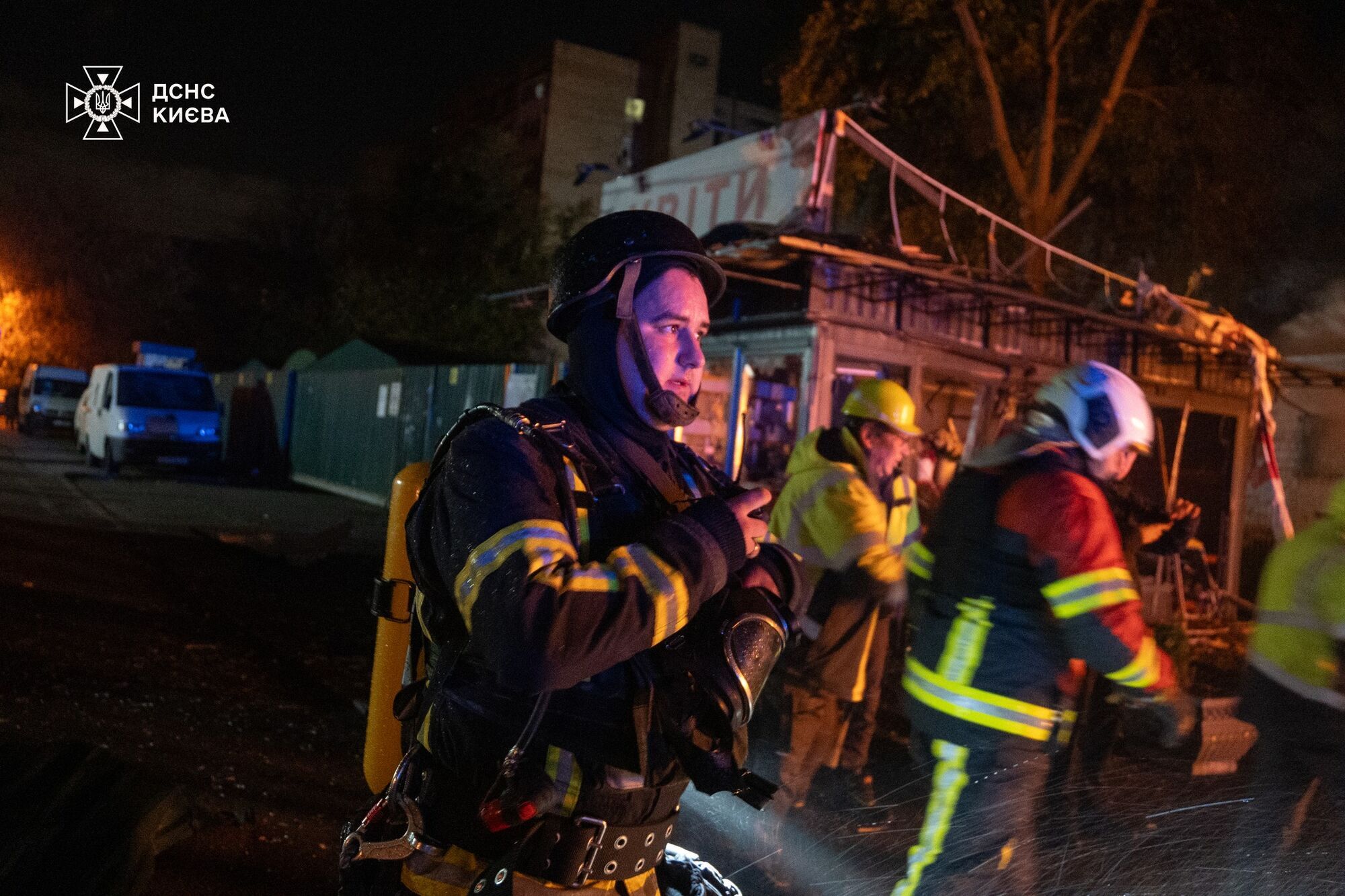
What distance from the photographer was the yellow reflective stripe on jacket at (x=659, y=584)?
1.53 meters

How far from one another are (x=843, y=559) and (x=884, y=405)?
837 mm

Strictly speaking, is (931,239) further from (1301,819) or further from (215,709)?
(1301,819)

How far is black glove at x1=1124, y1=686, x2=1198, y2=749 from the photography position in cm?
304

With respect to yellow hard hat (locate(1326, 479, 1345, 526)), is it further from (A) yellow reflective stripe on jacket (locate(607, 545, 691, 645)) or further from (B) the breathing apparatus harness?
(A) yellow reflective stripe on jacket (locate(607, 545, 691, 645))

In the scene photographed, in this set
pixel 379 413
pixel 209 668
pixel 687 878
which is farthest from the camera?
pixel 379 413

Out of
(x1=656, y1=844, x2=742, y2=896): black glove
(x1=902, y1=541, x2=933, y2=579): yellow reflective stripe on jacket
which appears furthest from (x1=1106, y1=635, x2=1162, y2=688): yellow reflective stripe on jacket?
(x1=656, y1=844, x2=742, y2=896): black glove

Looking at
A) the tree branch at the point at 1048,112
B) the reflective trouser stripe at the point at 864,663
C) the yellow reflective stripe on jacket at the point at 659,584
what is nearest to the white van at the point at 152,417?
the tree branch at the point at 1048,112

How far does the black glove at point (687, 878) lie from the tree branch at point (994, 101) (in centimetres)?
1243

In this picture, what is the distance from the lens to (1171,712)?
3076 mm

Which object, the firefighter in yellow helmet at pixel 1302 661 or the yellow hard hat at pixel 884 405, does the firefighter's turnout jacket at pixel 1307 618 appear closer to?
the firefighter in yellow helmet at pixel 1302 661

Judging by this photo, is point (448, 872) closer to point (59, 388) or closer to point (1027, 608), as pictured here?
point (1027, 608)

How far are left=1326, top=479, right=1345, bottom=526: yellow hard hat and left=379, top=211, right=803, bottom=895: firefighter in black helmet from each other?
106 inches

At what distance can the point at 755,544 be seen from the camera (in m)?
1.73

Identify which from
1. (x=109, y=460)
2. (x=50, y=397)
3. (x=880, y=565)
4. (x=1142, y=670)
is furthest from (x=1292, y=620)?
(x=50, y=397)
